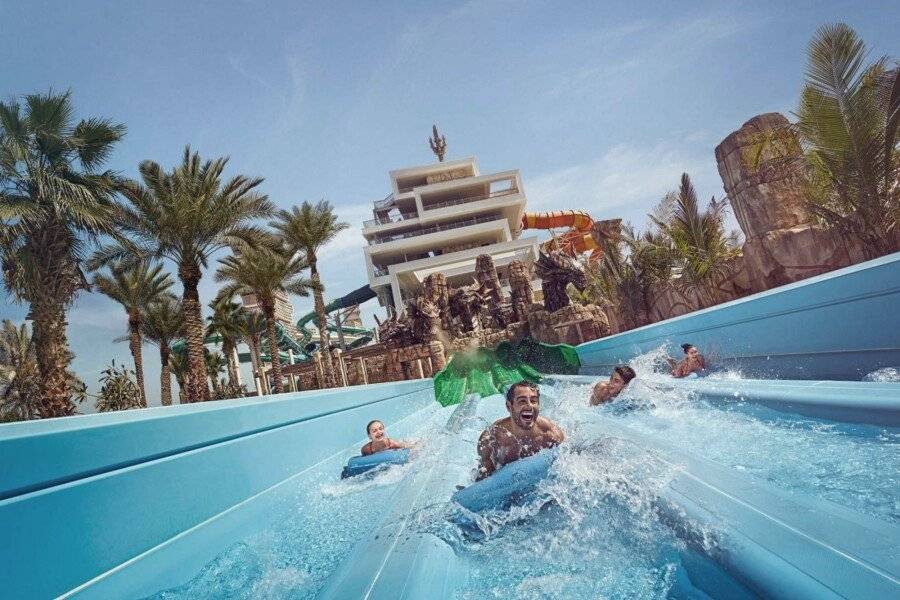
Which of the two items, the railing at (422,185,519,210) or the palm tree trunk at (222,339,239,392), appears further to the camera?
the railing at (422,185,519,210)

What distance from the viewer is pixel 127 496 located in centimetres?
267

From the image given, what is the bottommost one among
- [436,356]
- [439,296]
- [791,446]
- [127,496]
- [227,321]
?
[791,446]

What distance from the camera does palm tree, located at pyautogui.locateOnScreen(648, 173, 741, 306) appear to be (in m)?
14.7

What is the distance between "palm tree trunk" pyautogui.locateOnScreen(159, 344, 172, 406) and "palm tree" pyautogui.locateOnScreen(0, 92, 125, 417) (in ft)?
45.7

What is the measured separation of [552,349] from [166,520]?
13.9 meters

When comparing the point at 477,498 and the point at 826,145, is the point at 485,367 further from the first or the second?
the point at 477,498

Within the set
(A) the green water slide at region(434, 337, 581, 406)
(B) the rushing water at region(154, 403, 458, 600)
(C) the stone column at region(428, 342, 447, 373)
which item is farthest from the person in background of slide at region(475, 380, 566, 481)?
(C) the stone column at region(428, 342, 447, 373)

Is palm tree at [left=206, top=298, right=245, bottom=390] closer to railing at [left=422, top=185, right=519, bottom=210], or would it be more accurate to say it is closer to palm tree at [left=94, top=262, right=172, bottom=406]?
palm tree at [left=94, top=262, right=172, bottom=406]

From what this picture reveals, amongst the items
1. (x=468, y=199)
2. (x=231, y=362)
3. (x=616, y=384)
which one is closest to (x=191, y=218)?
(x=616, y=384)

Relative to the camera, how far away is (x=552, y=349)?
1602cm

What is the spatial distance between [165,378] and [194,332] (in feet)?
39.7

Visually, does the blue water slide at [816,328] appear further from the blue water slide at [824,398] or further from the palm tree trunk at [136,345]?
the palm tree trunk at [136,345]

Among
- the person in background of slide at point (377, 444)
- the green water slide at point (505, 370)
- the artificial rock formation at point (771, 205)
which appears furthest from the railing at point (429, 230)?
the person in background of slide at point (377, 444)

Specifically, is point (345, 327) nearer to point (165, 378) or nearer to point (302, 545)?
point (165, 378)
